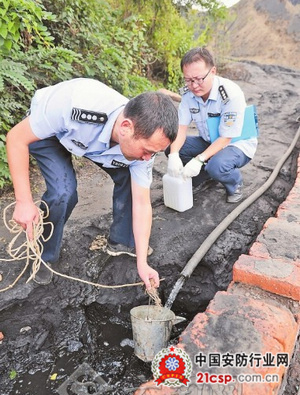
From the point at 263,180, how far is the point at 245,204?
827 mm

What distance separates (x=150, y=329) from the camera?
1885 millimetres

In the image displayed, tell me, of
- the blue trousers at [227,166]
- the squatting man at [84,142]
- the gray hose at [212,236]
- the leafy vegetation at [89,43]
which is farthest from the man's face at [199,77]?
the leafy vegetation at [89,43]

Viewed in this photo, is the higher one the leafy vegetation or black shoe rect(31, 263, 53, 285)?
the leafy vegetation

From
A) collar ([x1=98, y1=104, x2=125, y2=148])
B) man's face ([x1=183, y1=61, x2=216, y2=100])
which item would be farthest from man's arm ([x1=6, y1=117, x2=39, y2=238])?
man's face ([x1=183, y1=61, x2=216, y2=100])

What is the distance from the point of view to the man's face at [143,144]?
1.67m

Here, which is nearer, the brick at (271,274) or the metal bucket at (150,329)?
the brick at (271,274)

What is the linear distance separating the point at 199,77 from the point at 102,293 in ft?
6.05

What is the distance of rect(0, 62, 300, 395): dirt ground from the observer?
2.11 m

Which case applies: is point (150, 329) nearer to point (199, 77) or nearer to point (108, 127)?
point (108, 127)

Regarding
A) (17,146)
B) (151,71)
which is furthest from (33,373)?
(151,71)

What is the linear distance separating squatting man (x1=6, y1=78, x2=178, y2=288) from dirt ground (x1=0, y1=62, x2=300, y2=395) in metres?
0.22

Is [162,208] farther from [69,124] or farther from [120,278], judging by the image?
[69,124]

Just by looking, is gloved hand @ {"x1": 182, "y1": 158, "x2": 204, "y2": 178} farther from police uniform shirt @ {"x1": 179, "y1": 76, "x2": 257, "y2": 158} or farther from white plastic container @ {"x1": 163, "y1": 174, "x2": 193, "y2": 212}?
police uniform shirt @ {"x1": 179, "y1": 76, "x2": 257, "y2": 158}

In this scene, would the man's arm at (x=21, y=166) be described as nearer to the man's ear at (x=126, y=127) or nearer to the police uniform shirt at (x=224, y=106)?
the man's ear at (x=126, y=127)
